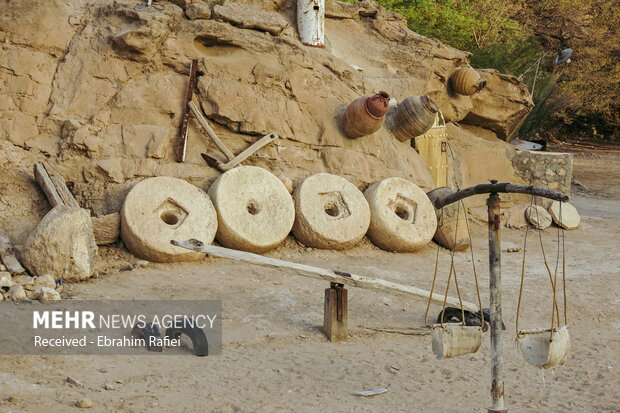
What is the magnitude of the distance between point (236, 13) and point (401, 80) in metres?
2.82

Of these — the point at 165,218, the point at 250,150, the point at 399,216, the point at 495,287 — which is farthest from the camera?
the point at 399,216

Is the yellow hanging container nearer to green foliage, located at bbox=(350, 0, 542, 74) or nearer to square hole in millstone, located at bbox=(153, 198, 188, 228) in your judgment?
square hole in millstone, located at bbox=(153, 198, 188, 228)

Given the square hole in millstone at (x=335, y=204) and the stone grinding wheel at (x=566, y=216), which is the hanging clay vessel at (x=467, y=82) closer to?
the stone grinding wheel at (x=566, y=216)

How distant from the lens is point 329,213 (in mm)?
8992

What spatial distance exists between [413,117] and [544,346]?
6151 millimetres

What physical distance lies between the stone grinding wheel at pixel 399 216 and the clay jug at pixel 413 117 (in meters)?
1.00

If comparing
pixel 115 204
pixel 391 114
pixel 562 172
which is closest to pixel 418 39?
pixel 391 114

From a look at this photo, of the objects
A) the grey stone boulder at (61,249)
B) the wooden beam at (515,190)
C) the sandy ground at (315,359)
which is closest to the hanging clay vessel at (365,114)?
the sandy ground at (315,359)

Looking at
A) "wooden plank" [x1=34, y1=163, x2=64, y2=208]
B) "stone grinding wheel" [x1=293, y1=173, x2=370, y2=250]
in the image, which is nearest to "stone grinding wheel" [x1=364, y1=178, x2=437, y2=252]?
"stone grinding wheel" [x1=293, y1=173, x2=370, y2=250]

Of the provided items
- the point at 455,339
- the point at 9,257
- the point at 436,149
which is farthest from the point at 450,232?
the point at 455,339

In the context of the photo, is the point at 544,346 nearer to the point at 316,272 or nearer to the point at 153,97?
the point at 316,272

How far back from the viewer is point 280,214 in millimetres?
8359

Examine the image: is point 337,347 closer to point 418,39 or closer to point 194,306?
point 194,306

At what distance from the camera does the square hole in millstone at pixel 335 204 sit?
8.79 metres
